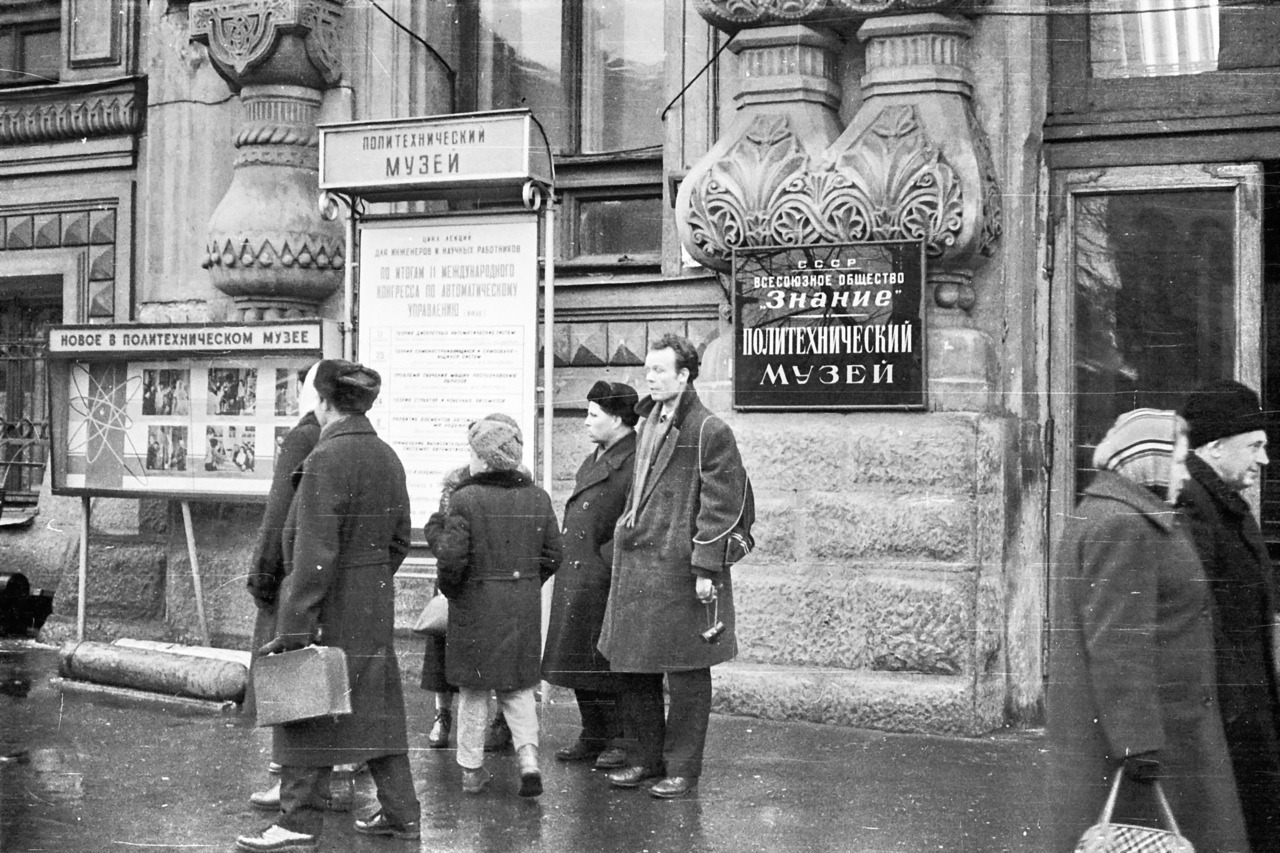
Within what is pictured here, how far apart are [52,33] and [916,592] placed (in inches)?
279

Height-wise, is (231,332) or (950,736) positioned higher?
(231,332)

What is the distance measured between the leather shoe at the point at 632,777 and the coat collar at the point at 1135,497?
10.3ft

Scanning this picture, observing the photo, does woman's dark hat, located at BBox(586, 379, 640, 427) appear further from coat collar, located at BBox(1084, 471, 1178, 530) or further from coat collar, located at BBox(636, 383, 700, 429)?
coat collar, located at BBox(1084, 471, 1178, 530)

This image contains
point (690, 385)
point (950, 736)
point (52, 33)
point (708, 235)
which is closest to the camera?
point (690, 385)

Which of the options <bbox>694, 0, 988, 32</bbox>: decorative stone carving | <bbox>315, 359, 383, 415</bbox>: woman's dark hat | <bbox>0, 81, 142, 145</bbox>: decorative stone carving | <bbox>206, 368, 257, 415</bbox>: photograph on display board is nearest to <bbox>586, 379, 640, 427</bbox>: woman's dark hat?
<bbox>315, 359, 383, 415</bbox>: woman's dark hat

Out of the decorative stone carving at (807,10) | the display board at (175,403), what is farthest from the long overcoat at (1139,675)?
the display board at (175,403)

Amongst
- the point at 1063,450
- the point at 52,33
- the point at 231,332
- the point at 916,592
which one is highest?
the point at 52,33

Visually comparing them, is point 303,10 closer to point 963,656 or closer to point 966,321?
point 966,321

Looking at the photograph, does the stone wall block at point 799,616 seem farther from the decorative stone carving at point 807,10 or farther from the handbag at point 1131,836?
the handbag at point 1131,836

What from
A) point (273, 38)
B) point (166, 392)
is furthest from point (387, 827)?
point (273, 38)

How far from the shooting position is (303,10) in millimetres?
9227

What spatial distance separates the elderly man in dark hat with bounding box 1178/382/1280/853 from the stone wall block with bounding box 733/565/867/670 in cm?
372

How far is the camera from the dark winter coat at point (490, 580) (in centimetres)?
632

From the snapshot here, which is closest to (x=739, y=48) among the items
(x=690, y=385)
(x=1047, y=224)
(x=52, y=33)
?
(x=1047, y=224)
